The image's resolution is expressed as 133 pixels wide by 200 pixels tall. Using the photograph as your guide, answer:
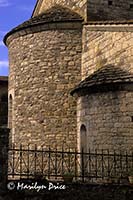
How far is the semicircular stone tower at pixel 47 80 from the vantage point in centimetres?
1620

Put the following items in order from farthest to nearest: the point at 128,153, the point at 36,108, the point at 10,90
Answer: the point at 10,90 < the point at 36,108 < the point at 128,153

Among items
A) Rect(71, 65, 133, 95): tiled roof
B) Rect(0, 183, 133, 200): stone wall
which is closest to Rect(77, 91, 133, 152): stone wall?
Rect(71, 65, 133, 95): tiled roof

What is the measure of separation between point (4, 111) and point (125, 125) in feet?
39.9

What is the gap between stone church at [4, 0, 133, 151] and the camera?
13984 millimetres

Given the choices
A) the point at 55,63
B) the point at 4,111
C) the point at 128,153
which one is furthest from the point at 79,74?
the point at 4,111

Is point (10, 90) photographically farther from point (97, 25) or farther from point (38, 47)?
point (97, 25)

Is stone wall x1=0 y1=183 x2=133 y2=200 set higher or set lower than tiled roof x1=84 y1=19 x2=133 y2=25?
lower

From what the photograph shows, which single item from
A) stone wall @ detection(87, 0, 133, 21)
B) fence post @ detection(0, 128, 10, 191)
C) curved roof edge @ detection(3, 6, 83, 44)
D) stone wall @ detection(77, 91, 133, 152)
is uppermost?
stone wall @ detection(87, 0, 133, 21)

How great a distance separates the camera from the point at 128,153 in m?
13.1

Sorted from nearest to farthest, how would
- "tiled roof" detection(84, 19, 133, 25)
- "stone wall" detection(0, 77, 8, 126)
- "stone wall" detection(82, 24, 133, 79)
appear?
"stone wall" detection(82, 24, 133, 79) → "tiled roof" detection(84, 19, 133, 25) → "stone wall" detection(0, 77, 8, 126)

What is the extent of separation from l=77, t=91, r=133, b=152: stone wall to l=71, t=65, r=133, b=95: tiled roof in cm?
34

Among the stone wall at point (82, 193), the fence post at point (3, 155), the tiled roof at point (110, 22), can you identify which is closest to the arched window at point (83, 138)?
the tiled roof at point (110, 22)

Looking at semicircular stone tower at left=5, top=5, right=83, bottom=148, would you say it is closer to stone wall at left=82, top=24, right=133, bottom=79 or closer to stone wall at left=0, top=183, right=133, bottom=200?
stone wall at left=82, top=24, right=133, bottom=79

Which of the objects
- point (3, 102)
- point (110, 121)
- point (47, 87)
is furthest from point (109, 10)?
point (3, 102)
